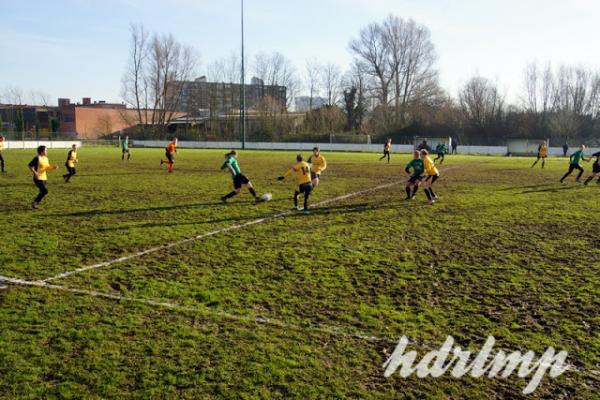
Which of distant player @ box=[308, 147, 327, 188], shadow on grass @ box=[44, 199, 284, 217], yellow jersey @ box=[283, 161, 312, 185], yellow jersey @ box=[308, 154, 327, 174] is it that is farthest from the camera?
yellow jersey @ box=[308, 154, 327, 174]

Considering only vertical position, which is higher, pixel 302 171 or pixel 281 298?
pixel 302 171

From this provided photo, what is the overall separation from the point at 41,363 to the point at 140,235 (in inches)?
231

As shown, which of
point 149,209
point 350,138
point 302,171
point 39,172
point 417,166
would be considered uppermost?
point 350,138

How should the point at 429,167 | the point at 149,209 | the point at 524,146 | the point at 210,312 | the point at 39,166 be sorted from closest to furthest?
the point at 210,312, the point at 149,209, the point at 39,166, the point at 429,167, the point at 524,146

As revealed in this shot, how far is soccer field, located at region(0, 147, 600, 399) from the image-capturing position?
4445 millimetres

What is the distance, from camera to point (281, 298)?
6551mm

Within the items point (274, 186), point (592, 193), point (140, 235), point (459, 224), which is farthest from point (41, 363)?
point (592, 193)

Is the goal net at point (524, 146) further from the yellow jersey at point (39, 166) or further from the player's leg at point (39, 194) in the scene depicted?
the player's leg at point (39, 194)

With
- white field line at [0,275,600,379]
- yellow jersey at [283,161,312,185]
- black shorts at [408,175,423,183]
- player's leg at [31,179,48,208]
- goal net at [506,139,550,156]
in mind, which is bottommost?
white field line at [0,275,600,379]

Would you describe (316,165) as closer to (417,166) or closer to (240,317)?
(417,166)

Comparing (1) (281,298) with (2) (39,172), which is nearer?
(1) (281,298)

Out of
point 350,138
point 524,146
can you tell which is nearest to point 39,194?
point 350,138

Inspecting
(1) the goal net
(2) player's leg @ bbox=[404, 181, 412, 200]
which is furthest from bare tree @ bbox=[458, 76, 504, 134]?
(2) player's leg @ bbox=[404, 181, 412, 200]

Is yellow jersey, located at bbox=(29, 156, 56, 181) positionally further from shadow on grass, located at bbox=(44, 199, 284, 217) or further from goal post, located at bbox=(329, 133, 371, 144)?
goal post, located at bbox=(329, 133, 371, 144)
